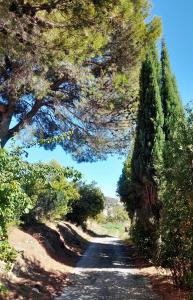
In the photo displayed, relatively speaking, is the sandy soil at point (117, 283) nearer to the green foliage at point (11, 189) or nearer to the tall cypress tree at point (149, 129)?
the tall cypress tree at point (149, 129)

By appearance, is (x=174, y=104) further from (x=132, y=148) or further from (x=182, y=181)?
(x=182, y=181)

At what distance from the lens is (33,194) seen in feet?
64.3

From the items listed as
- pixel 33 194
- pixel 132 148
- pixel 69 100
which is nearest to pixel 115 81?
pixel 69 100

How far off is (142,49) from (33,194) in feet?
28.7

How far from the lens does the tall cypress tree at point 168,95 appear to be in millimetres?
16641

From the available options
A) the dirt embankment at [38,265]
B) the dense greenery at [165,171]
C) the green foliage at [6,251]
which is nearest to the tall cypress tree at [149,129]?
the dense greenery at [165,171]

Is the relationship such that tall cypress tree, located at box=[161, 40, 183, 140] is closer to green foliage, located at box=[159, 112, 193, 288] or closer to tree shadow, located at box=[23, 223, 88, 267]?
green foliage, located at box=[159, 112, 193, 288]

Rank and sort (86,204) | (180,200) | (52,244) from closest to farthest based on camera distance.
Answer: (180,200) < (52,244) < (86,204)

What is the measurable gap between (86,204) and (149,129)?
20.9 m

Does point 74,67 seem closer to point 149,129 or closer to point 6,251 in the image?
point 149,129

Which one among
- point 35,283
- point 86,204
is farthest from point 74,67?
point 86,204

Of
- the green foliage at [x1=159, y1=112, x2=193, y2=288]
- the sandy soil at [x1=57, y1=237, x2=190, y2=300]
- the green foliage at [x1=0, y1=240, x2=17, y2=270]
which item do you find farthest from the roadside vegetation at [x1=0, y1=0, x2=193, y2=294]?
the green foliage at [x1=0, y1=240, x2=17, y2=270]

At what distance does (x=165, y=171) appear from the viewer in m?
10.2

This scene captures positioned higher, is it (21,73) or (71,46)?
(71,46)
